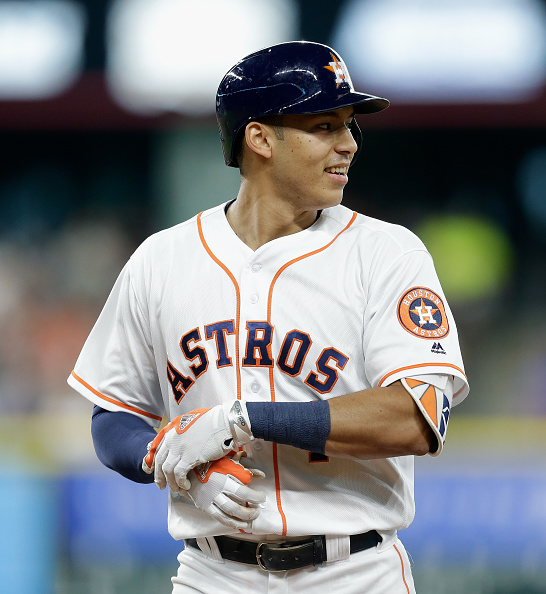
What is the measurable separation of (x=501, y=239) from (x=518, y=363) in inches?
47.8

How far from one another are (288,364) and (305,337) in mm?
68

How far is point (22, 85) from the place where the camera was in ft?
25.1

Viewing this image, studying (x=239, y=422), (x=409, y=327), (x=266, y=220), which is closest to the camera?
(x=239, y=422)

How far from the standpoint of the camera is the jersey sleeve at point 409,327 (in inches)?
76.5

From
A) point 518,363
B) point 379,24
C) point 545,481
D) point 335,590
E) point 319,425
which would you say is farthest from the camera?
point 518,363

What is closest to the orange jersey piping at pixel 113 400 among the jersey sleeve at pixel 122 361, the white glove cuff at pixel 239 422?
the jersey sleeve at pixel 122 361

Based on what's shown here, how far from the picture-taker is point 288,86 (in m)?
2.10

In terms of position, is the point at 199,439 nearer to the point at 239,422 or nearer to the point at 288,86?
the point at 239,422

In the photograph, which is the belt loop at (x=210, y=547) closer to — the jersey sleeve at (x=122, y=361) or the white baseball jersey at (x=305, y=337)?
the white baseball jersey at (x=305, y=337)

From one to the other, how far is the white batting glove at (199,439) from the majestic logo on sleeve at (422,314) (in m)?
0.39

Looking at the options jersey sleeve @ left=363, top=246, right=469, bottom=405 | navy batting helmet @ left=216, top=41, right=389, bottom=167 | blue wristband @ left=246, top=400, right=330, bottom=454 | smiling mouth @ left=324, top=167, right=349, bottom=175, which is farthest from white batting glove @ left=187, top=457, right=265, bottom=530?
navy batting helmet @ left=216, top=41, right=389, bottom=167

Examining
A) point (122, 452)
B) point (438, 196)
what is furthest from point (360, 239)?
point (438, 196)

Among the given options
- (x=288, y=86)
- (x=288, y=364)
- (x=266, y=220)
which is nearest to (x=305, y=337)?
(x=288, y=364)

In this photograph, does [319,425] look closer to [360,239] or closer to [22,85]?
[360,239]
